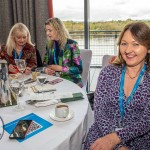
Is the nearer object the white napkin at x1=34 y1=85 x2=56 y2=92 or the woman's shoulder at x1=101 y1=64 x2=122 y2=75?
the woman's shoulder at x1=101 y1=64 x2=122 y2=75

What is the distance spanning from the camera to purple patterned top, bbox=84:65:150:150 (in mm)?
1357

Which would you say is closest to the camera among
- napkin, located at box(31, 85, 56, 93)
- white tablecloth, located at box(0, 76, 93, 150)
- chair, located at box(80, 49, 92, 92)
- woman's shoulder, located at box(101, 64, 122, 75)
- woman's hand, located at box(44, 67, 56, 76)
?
white tablecloth, located at box(0, 76, 93, 150)

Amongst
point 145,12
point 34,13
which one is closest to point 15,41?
point 34,13

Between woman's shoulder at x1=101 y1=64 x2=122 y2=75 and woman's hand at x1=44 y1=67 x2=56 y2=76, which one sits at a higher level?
woman's shoulder at x1=101 y1=64 x2=122 y2=75

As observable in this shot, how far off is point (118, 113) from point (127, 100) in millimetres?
104

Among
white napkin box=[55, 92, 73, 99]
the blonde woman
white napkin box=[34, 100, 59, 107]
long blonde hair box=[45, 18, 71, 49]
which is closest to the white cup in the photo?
white napkin box=[34, 100, 59, 107]

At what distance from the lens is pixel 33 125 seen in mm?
1230

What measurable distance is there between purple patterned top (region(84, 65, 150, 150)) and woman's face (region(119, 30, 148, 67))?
0.12 meters

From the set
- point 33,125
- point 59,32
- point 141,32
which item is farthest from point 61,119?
point 59,32

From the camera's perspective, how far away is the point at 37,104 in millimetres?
1450

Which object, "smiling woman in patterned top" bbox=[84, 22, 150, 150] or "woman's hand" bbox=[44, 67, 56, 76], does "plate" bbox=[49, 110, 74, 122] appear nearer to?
"smiling woman in patterned top" bbox=[84, 22, 150, 150]

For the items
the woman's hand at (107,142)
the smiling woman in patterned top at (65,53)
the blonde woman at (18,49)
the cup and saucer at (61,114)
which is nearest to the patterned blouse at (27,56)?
the blonde woman at (18,49)

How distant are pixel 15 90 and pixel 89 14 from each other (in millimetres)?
2349

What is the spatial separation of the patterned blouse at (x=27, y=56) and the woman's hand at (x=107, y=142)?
56.9 inches
